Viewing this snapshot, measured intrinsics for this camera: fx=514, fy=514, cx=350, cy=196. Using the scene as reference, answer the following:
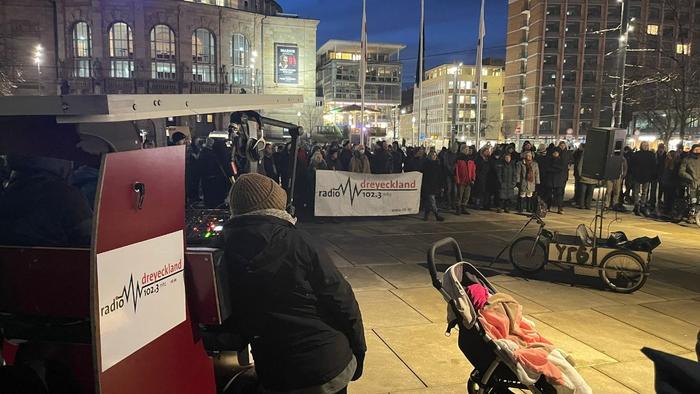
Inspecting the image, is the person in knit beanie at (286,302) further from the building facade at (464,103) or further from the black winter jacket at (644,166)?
the building facade at (464,103)

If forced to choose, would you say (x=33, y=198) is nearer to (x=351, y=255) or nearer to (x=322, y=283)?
(x=322, y=283)

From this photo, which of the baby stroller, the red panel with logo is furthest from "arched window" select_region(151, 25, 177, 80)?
the red panel with logo

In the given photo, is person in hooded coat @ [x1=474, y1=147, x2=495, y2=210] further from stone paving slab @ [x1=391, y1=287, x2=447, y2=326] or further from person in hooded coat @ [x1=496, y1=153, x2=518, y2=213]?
stone paving slab @ [x1=391, y1=287, x2=447, y2=326]

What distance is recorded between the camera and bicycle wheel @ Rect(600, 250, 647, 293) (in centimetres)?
733

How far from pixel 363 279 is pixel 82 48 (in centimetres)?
6573

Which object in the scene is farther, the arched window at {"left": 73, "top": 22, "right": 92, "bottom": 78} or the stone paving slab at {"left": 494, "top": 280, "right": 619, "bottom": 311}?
the arched window at {"left": 73, "top": 22, "right": 92, "bottom": 78}

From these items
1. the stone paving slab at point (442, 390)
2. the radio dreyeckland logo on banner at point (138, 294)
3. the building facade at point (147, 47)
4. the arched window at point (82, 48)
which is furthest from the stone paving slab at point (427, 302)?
the arched window at point (82, 48)

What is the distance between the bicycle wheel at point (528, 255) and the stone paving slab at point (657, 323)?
60.0 inches

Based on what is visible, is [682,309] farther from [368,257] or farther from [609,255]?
[368,257]

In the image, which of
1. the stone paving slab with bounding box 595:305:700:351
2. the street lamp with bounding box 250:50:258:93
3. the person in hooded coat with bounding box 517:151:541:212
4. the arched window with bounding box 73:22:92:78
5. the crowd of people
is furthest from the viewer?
the street lamp with bounding box 250:50:258:93

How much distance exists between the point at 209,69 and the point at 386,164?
186 feet

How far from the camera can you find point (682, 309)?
267 inches

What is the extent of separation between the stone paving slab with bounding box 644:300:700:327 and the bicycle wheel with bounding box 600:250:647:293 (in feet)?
1.50

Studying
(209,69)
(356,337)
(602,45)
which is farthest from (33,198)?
(602,45)
